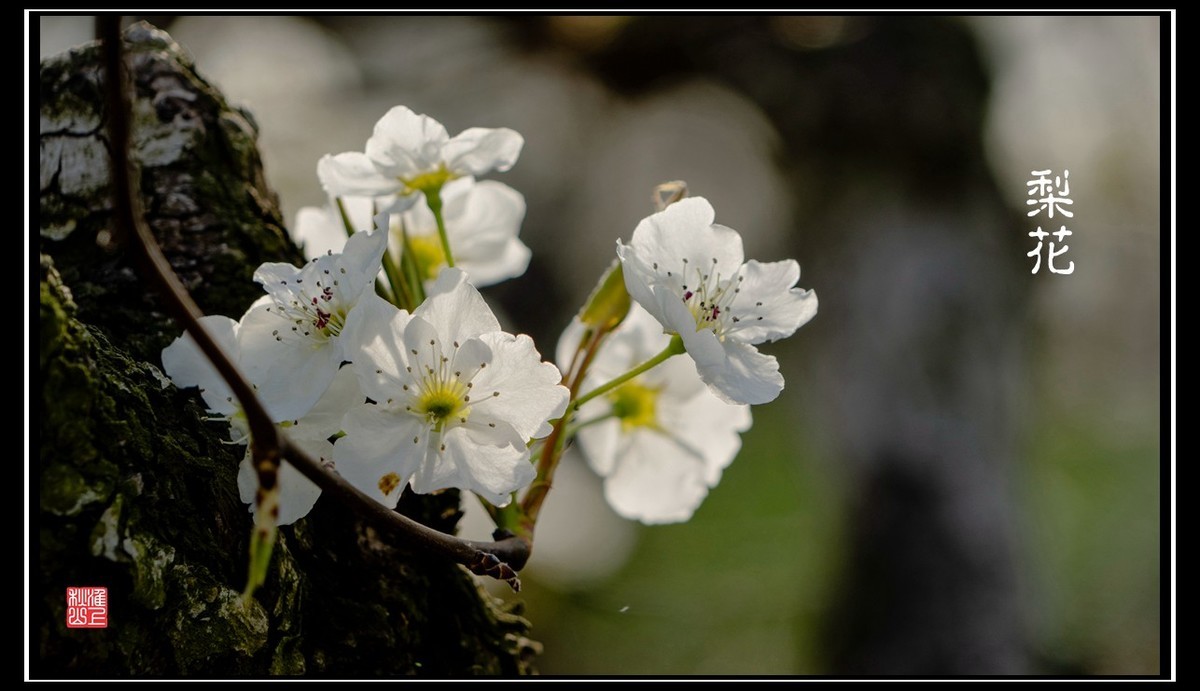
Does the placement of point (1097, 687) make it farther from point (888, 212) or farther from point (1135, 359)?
point (1135, 359)

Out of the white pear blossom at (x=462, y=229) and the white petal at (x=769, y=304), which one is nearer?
the white petal at (x=769, y=304)

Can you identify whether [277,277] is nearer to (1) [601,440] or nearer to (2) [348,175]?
(2) [348,175]

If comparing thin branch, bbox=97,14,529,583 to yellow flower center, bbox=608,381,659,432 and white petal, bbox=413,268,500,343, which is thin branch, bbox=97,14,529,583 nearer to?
white petal, bbox=413,268,500,343

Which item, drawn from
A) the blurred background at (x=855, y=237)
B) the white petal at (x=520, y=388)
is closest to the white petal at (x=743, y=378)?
the white petal at (x=520, y=388)

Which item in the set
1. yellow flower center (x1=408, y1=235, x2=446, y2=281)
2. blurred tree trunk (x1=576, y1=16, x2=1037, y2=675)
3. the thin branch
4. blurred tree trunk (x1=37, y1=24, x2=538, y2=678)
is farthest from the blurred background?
the thin branch

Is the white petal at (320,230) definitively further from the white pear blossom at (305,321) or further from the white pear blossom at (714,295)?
the white pear blossom at (714,295)
